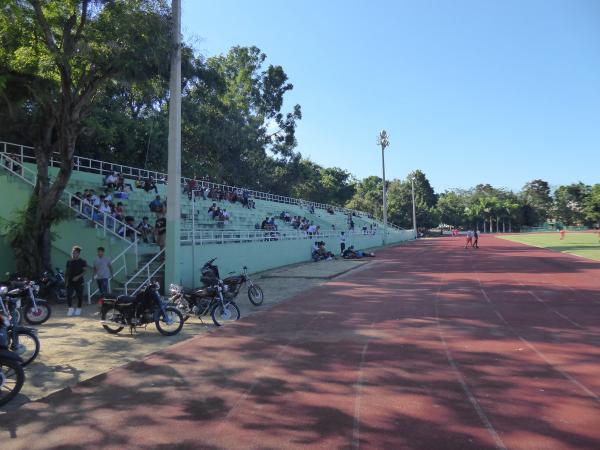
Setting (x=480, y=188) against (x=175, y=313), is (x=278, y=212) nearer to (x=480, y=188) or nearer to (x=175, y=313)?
(x=175, y=313)

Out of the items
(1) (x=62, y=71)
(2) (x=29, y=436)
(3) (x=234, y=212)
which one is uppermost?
(1) (x=62, y=71)

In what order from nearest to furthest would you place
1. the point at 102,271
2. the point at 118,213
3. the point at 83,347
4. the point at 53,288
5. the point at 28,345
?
the point at 28,345
the point at 83,347
the point at 102,271
the point at 53,288
the point at 118,213

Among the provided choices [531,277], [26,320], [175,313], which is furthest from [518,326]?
[26,320]

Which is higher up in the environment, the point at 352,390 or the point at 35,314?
the point at 35,314

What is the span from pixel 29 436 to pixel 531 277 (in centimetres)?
1748

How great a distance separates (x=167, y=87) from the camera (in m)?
14.7

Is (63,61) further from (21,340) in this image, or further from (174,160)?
(21,340)

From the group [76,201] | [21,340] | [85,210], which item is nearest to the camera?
[21,340]

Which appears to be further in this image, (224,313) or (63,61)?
(63,61)

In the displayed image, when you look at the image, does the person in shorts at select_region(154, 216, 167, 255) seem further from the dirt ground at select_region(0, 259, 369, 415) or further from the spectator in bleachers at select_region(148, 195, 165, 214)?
the dirt ground at select_region(0, 259, 369, 415)

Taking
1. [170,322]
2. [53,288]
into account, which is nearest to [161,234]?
[53,288]

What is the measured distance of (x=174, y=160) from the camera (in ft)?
43.6

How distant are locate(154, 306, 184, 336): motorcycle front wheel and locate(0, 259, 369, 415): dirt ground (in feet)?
0.46

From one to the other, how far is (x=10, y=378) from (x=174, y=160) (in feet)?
27.5
